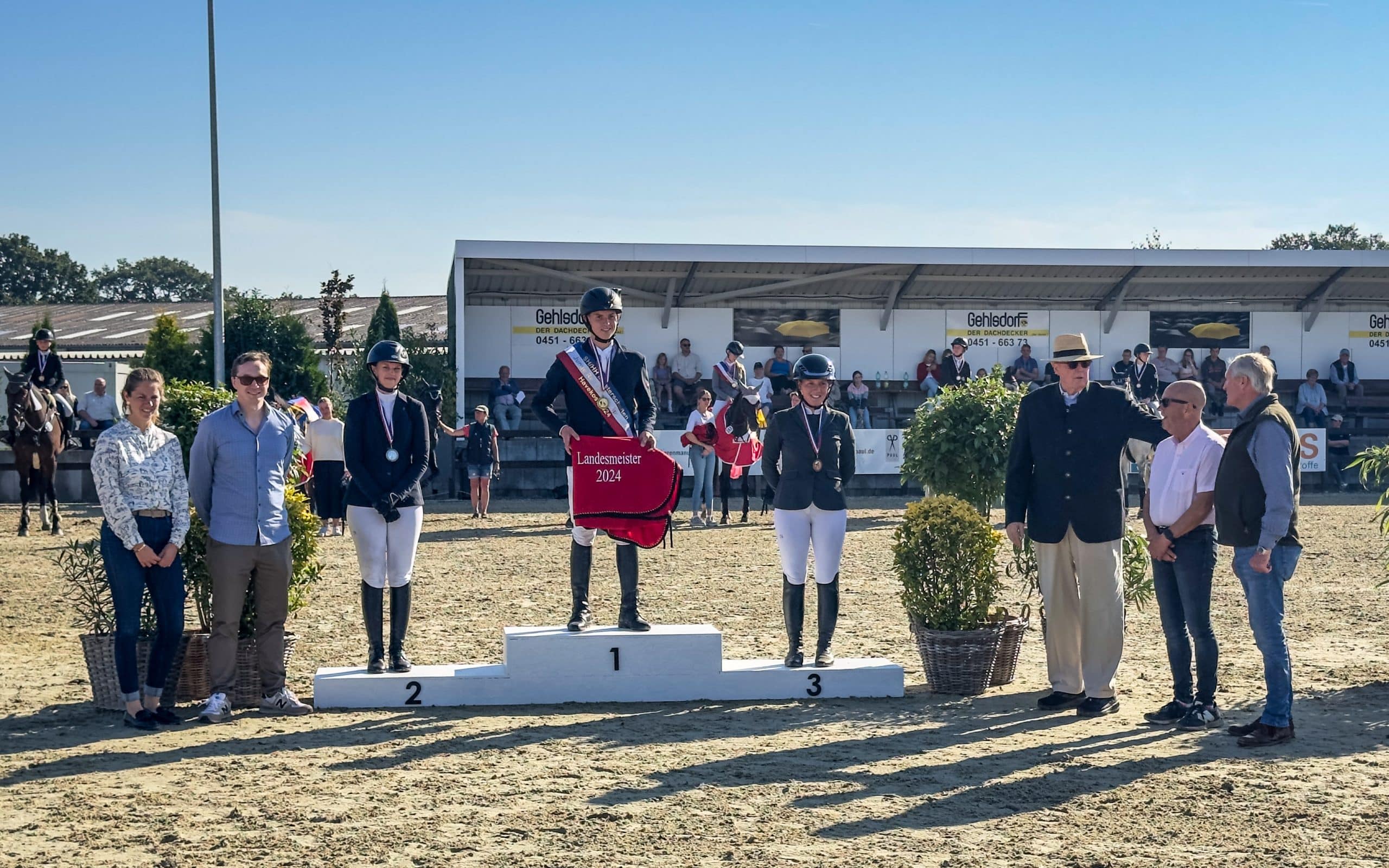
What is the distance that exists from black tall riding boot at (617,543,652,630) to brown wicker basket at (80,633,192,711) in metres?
2.37

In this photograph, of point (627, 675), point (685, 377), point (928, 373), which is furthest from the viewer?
point (928, 373)

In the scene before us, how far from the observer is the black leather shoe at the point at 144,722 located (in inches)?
258

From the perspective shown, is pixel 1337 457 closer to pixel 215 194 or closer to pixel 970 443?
pixel 970 443

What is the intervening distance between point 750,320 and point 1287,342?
11.4 meters

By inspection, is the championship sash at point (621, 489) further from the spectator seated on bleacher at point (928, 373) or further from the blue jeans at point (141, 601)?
the spectator seated on bleacher at point (928, 373)

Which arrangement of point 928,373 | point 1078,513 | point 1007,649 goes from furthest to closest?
point 928,373
point 1007,649
point 1078,513

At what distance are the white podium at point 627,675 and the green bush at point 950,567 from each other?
428 mm

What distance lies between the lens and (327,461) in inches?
616

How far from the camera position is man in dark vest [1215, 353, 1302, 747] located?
603 centimetres

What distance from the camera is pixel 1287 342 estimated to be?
2744 cm

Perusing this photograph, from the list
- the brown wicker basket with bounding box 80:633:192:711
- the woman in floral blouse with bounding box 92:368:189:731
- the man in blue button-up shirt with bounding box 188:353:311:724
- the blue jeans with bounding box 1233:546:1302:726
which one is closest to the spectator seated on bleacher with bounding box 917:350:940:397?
the blue jeans with bounding box 1233:546:1302:726

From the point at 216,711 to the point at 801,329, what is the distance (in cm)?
2023

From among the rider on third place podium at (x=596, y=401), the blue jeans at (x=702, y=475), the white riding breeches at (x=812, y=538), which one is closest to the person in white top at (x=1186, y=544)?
the white riding breeches at (x=812, y=538)

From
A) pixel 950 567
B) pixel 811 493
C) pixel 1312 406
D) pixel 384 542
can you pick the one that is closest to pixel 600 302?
pixel 811 493
